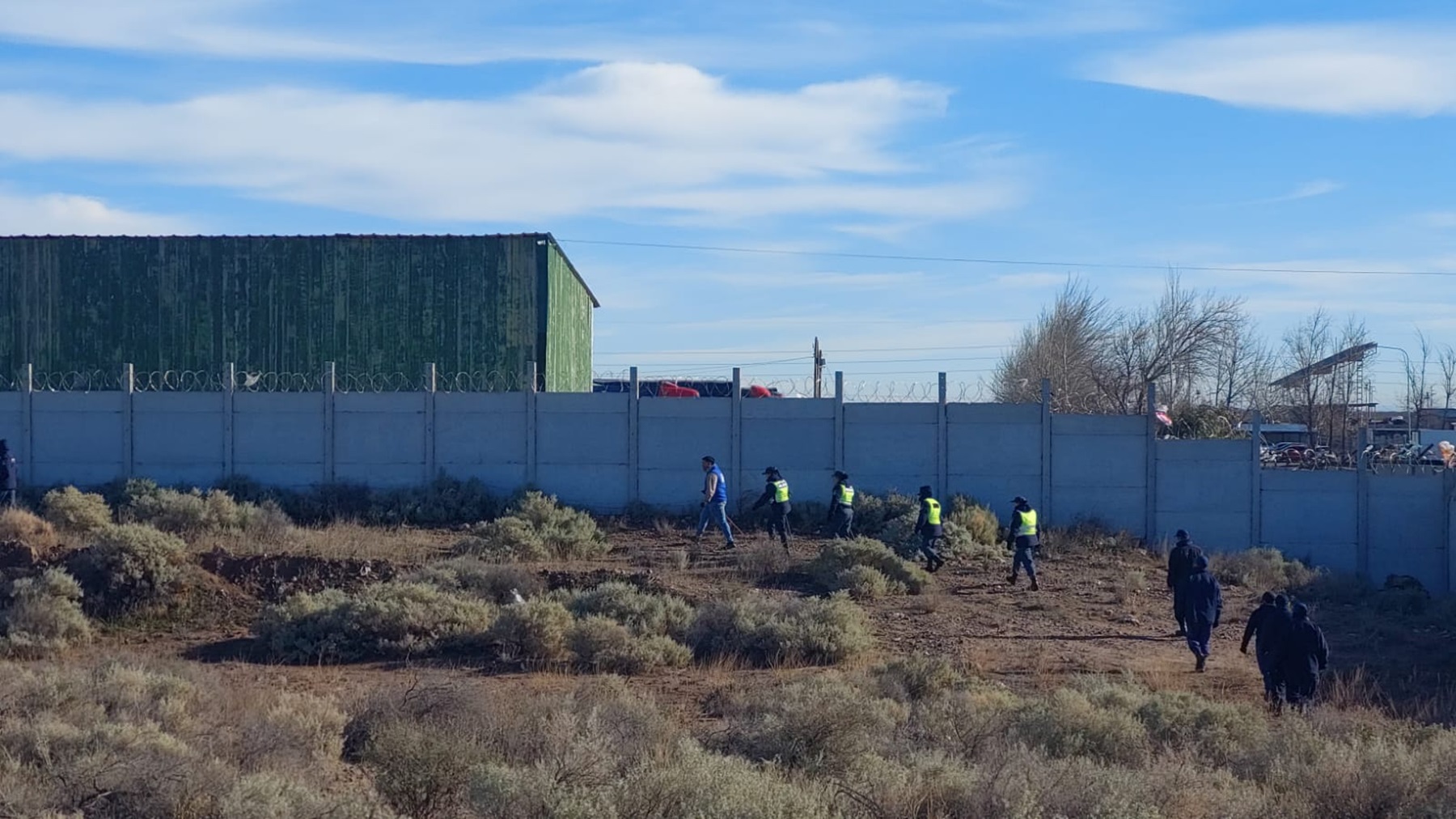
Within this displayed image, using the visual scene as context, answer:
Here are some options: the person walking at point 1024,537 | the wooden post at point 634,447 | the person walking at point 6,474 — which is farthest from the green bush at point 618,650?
the person walking at point 6,474

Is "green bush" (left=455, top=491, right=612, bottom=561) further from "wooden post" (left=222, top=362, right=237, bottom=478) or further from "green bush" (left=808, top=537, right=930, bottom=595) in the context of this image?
"wooden post" (left=222, top=362, right=237, bottom=478)

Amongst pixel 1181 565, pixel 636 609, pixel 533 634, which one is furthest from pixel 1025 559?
pixel 533 634

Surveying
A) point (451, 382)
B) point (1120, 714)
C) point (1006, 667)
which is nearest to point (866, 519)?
point (1006, 667)

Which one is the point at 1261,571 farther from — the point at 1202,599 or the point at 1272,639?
the point at 1272,639

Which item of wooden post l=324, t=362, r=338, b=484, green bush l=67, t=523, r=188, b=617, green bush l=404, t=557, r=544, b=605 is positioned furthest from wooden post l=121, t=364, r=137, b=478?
green bush l=404, t=557, r=544, b=605

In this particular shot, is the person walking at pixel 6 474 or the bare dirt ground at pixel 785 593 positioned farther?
the person walking at pixel 6 474

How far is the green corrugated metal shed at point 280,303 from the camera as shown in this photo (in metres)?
31.7

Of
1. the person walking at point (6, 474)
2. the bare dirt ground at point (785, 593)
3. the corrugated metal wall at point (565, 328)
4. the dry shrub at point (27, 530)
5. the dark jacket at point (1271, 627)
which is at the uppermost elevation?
the corrugated metal wall at point (565, 328)

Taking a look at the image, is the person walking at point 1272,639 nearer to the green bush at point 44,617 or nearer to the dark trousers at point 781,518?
the dark trousers at point 781,518

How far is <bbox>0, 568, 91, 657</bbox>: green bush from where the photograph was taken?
1498 cm

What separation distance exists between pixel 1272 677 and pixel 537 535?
12.0 metres

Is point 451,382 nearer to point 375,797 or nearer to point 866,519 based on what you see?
point 866,519

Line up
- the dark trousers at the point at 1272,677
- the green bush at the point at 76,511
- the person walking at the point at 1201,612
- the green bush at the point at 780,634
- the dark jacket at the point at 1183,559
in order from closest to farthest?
the dark trousers at the point at 1272,677 < the green bush at the point at 780,634 < the person walking at the point at 1201,612 < the dark jacket at the point at 1183,559 < the green bush at the point at 76,511

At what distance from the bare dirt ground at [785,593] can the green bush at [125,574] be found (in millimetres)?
326
